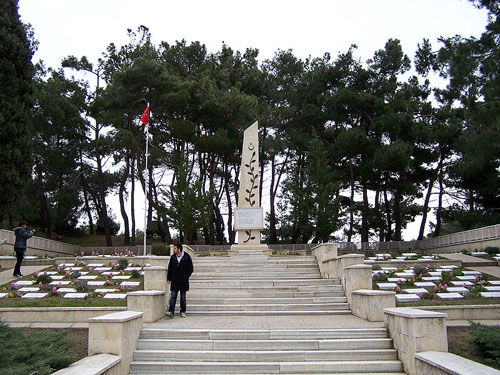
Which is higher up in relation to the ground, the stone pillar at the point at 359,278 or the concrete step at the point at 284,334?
the stone pillar at the point at 359,278

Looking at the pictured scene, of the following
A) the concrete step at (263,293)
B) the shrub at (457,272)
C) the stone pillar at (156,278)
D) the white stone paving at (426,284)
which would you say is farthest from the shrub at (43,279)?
the shrub at (457,272)

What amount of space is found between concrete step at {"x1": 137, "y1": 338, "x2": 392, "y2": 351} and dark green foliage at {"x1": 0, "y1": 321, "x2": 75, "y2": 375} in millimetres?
1433

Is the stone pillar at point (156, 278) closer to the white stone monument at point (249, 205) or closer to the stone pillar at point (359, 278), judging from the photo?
the stone pillar at point (359, 278)

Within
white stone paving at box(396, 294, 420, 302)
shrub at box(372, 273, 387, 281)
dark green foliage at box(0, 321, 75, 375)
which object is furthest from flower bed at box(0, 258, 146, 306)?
white stone paving at box(396, 294, 420, 302)

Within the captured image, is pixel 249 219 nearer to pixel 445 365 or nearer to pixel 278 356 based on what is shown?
pixel 278 356

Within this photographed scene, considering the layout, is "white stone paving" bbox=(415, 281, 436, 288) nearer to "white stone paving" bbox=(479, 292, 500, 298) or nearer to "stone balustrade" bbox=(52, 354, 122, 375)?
"white stone paving" bbox=(479, 292, 500, 298)

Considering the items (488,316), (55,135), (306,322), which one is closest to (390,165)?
(488,316)

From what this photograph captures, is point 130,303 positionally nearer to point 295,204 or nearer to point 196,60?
point 295,204

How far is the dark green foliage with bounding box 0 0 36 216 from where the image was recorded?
1641 centimetres

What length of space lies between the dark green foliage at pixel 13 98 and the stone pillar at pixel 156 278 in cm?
933

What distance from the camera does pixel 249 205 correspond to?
20.7m

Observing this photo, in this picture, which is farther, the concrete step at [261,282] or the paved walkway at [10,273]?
the paved walkway at [10,273]

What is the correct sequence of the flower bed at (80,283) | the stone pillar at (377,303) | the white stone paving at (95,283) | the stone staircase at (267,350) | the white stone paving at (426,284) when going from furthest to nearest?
the white stone paving at (95,283)
the white stone paving at (426,284)
the flower bed at (80,283)
the stone pillar at (377,303)
the stone staircase at (267,350)

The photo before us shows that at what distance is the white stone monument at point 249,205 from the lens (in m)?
20.3
